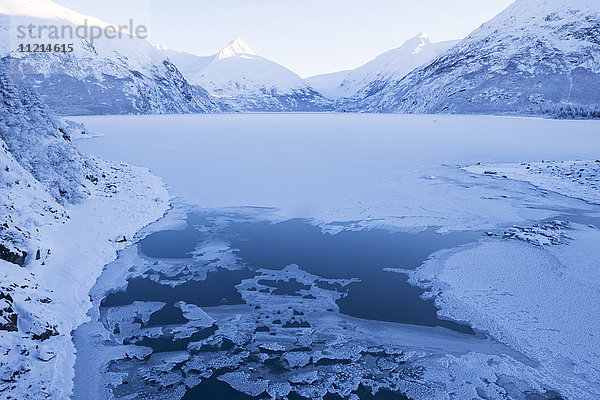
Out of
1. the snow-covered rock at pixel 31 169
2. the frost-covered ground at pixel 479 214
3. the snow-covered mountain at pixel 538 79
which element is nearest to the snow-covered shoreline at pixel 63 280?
the snow-covered rock at pixel 31 169

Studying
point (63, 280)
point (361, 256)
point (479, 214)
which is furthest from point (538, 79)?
point (63, 280)

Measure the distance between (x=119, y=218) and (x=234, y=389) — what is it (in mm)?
12232

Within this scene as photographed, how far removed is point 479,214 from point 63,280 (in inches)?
650

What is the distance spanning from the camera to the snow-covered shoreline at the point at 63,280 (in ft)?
22.0

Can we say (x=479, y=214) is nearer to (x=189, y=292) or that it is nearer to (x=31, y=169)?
(x=189, y=292)

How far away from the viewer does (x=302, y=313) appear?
916cm

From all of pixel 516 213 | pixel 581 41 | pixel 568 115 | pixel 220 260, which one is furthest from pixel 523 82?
pixel 220 260

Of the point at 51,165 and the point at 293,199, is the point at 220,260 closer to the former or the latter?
the point at 293,199

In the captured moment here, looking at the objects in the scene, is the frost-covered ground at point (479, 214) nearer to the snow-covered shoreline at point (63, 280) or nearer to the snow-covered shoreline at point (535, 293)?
the snow-covered shoreline at point (535, 293)

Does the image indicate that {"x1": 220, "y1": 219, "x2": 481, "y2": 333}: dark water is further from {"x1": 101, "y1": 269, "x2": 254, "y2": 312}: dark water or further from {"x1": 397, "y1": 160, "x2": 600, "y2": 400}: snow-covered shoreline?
{"x1": 101, "y1": 269, "x2": 254, "y2": 312}: dark water

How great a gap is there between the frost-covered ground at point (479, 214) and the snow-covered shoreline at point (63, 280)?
131 inches

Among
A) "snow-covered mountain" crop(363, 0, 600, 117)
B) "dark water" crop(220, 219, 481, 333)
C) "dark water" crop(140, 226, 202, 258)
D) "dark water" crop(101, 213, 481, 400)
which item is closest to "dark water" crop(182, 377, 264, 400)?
"dark water" crop(101, 213, 481, 400)

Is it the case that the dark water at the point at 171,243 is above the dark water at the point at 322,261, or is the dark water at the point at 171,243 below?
below

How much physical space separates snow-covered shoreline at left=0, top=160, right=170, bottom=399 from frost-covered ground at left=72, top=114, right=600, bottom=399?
3.32 metres
